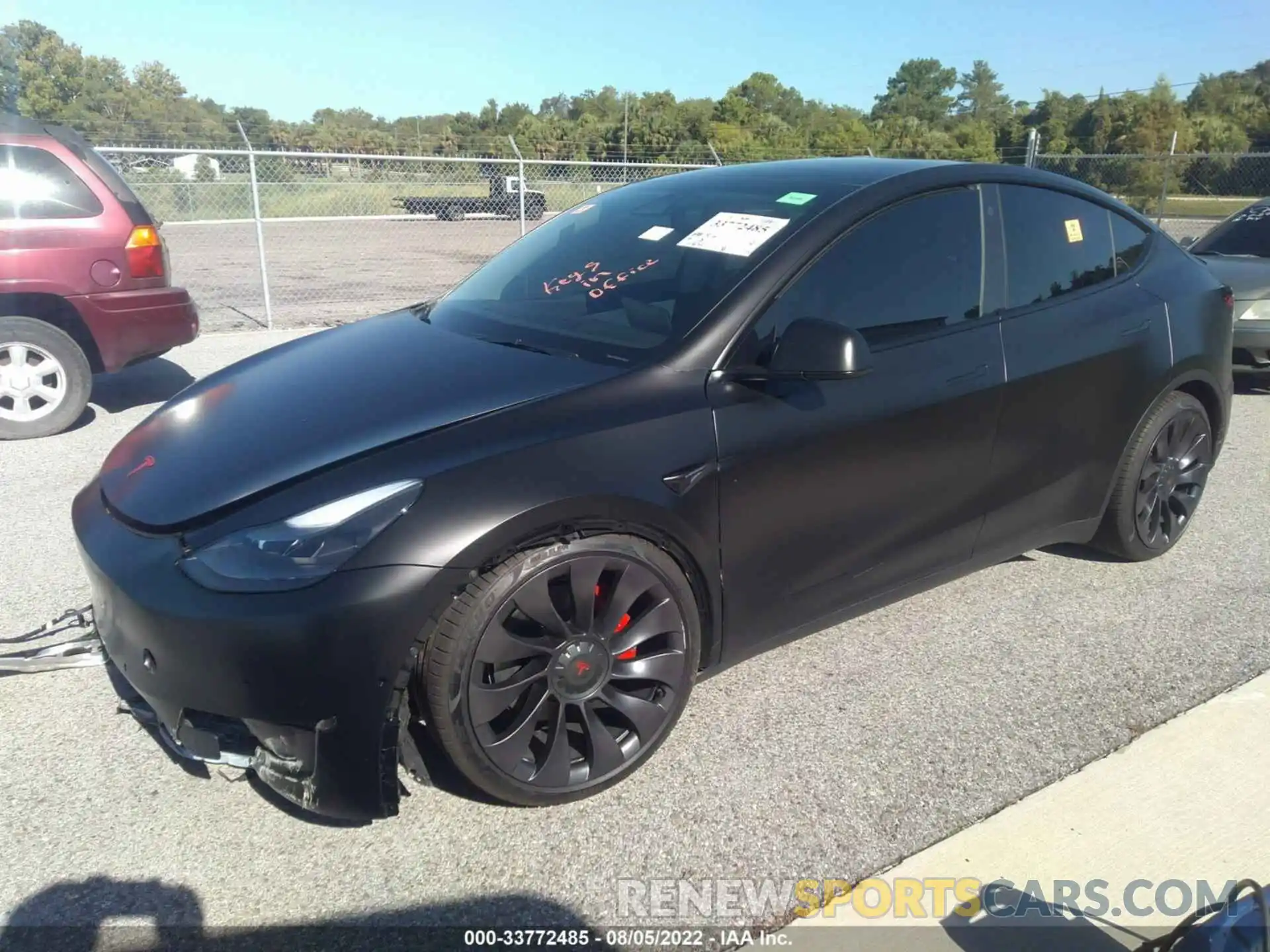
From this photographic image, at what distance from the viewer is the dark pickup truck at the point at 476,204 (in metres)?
19.0

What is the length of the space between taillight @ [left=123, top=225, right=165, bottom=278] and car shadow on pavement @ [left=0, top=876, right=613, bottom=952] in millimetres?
4693

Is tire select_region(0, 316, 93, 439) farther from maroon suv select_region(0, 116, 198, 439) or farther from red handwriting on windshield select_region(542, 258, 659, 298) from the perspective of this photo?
red handwriting on windshield select_region(542, 258, 659, 298)

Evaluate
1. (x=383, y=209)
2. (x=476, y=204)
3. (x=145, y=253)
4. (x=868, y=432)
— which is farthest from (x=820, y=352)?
(x=476, y=204)

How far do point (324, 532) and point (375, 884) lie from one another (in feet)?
2.76

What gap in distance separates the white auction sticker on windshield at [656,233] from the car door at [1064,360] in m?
1.16

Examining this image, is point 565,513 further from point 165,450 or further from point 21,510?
point 21,510

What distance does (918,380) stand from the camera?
3.09 m

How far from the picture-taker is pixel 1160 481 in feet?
13.3

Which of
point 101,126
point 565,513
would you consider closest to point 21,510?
point 565,513

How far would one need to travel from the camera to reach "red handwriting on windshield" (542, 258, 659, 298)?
3.21m

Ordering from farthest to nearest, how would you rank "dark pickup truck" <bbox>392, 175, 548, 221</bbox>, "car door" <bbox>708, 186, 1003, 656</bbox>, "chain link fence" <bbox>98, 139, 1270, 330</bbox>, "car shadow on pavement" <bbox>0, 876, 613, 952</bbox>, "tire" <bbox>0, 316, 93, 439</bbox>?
"dark pickup truck" <bbox>392, 175, 548, 221</bbox>
"chain link fence" <bbox>98, 139, 1270, 330</bbox>
"tire" <bbox>0, 316, 93, 439</bbox>
"car door" <bbox>708, 186, 1003, 656</bbox>
"car shadow on pavement" <bbox>0, 876, 613, 952</bbox>

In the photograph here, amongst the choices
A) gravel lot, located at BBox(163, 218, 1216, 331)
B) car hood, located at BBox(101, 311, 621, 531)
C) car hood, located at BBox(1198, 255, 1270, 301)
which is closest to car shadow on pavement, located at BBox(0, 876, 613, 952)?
car hood, located at BBox(101, 311, 621, 531)

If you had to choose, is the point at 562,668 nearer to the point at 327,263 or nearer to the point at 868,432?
the point at 868,432

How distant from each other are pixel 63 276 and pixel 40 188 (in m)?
0.53
